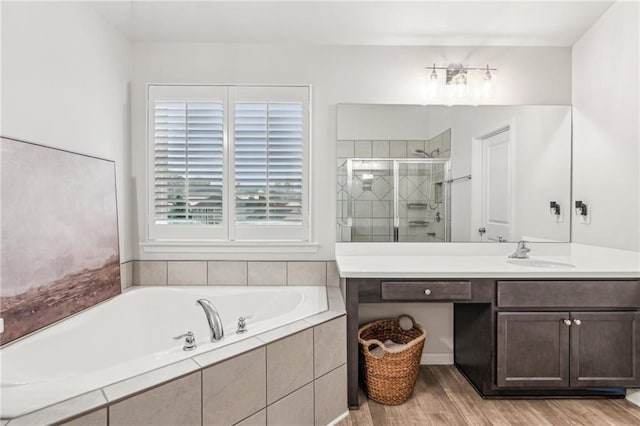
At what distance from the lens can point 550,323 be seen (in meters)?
2.04

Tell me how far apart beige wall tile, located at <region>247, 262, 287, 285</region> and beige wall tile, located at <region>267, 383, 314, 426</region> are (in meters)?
0.94

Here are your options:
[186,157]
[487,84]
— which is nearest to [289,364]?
[186,157]

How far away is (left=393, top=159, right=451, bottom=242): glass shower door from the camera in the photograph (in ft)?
8.46

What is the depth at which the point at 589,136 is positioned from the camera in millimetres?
2471

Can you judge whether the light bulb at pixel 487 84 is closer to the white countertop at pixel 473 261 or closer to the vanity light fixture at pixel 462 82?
the vanity light fixture at pixel 462 82

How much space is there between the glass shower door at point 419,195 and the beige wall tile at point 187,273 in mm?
1366

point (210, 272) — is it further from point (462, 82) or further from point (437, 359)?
point (462, 82)

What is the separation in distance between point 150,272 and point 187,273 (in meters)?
0.25

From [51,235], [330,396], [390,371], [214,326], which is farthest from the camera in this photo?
[390,371]

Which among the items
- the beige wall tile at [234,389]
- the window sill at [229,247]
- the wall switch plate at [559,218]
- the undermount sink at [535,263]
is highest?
the wall switch plate at [559,218]

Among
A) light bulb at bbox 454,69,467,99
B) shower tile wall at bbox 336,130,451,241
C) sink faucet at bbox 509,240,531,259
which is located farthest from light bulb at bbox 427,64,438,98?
sink faucet at bbox 509,240,531,259

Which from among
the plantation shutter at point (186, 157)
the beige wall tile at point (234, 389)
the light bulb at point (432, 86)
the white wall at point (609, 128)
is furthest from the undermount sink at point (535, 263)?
the plantation shutter at point (186, 157)

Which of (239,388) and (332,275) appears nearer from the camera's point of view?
(239,388)

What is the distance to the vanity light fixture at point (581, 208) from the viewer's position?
249 centimetres
